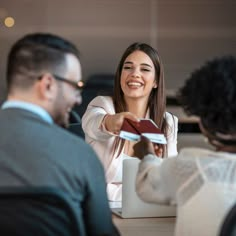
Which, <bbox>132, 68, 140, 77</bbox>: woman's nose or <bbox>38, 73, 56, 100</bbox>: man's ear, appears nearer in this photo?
<bbox>38, 73, 56, 100</bbox>: man's ear

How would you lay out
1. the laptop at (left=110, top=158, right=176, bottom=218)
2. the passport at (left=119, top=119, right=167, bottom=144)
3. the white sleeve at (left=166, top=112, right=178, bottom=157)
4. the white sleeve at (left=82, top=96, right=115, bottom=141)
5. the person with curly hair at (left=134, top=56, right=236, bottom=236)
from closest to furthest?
the person with curly hair at (left=134, top=56, right=236, bottom=236)
the passport at (left=119, top=119, right=167, bottom=144)
the laptop at (left=110, top=158, right=176, bottom=218)
the white sleeve at (left=82, top=96, right=115, bottom=141)
the white sleeve at (left=166, top=112, right=178, bottom=157)

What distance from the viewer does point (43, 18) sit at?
20.8 ft

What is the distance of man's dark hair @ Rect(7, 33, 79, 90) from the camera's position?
147 centimetres

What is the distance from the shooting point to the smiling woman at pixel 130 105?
2561mm

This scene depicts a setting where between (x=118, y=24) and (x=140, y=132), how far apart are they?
4623 millimetres

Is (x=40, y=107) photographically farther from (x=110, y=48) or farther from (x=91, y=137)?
(x=110, y=48)

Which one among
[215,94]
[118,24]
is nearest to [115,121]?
[215,94]

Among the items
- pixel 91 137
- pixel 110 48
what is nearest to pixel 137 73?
pixel 91 137

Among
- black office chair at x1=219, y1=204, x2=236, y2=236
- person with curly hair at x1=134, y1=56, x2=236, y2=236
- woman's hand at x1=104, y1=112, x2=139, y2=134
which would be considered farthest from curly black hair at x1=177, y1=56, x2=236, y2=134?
woman's hand at x1=104, y1=112, x2=139, y2=134

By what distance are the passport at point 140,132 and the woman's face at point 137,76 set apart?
0.77 metres

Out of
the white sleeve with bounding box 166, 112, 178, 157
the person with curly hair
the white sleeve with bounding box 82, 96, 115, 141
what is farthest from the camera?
the white sleeve with bounding box 166, 112, 178, 157

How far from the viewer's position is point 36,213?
52.6 inches

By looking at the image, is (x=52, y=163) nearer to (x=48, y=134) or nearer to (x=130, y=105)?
(x=48, y=134)

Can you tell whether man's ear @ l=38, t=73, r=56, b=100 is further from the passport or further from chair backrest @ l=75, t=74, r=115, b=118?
chair backrest @ l=75, t=74, r=115, b=118
